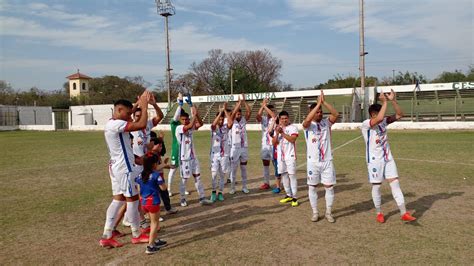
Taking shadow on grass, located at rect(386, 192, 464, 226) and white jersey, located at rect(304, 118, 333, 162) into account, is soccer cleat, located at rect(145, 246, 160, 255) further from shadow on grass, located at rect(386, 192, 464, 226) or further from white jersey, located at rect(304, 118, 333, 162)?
shadow on grass, located at rect(386, 192, 464, 226)

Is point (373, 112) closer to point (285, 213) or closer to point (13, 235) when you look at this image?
point (285, 213)

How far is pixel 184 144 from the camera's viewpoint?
8.05 m

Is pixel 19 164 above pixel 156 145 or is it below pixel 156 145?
below

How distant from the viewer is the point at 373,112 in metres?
6.75

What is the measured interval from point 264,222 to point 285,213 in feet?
2.43

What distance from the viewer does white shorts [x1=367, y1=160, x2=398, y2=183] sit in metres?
6.70

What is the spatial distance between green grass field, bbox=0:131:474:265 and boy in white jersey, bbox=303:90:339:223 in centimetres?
42

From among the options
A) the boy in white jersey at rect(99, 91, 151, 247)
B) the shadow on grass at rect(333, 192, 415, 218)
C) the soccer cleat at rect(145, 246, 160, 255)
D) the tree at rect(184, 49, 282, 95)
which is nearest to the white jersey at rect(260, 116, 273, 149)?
the shadow on grass at rect(333, 192, 415, 218)

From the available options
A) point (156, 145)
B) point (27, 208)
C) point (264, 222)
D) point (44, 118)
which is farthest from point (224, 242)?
point (44, 118)

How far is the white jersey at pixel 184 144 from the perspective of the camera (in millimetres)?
8031

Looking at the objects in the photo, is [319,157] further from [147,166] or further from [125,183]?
[125,183]

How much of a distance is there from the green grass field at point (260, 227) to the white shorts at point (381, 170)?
2.64 feet

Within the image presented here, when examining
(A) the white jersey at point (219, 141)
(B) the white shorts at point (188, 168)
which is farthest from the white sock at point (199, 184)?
(A) the white jersey at point (219, 141)

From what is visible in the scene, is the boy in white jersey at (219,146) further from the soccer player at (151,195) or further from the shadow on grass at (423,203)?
the shadow on grass at (423,203)
